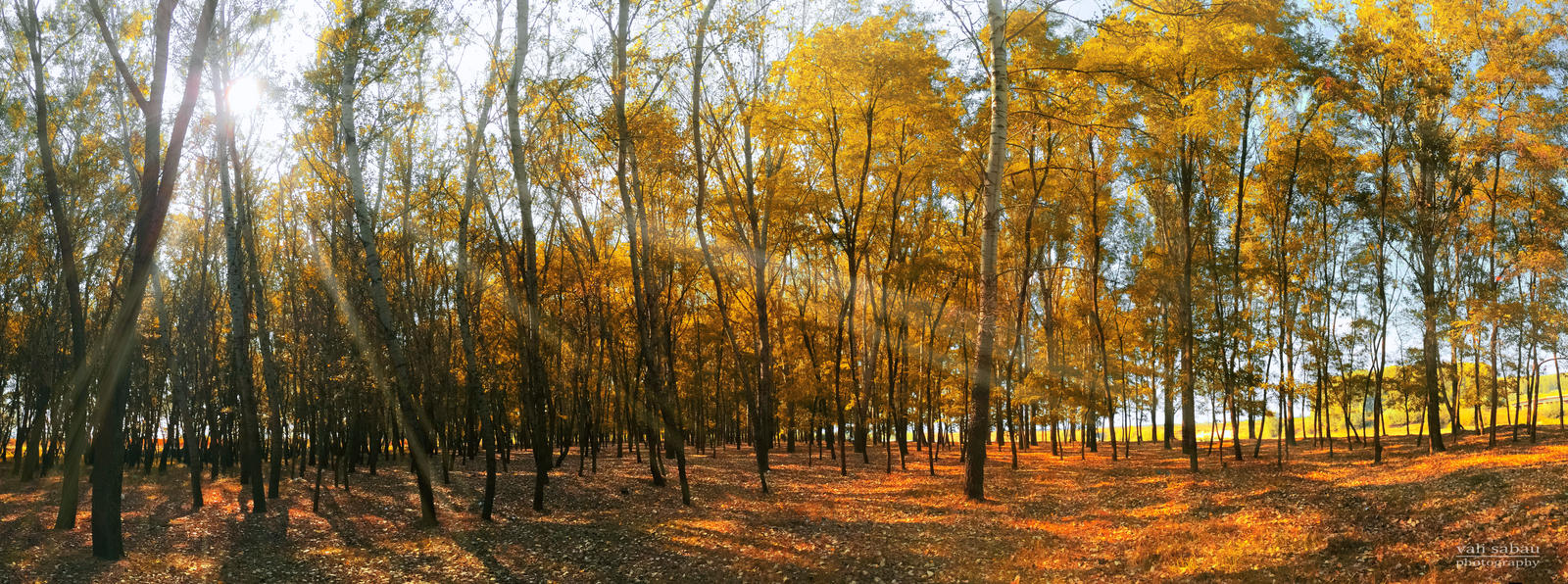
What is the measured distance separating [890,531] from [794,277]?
742 inches

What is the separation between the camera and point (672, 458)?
82.4ft

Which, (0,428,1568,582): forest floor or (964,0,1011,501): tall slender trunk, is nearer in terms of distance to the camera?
(0,428,1568,582): forest floor

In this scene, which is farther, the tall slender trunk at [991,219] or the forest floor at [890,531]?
the tall slender trunk at [991,219]

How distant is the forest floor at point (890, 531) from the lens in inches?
327

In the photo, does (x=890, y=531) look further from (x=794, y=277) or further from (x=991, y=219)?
(x=794, y=277)

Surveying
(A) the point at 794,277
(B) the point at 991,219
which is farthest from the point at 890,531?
(A) the point at 794,277

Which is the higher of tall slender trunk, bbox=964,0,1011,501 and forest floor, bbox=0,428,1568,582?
tall slender trunk, bbox=964,0,1011,501

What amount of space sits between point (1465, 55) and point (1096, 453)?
53.9 ft

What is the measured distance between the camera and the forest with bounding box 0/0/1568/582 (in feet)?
35.3

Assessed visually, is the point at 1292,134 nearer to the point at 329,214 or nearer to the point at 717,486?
the point at 717,486

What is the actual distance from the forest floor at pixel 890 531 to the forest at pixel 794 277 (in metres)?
0.12

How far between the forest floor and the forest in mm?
121

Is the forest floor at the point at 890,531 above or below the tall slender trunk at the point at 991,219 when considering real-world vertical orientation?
below

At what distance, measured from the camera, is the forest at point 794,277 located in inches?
423
